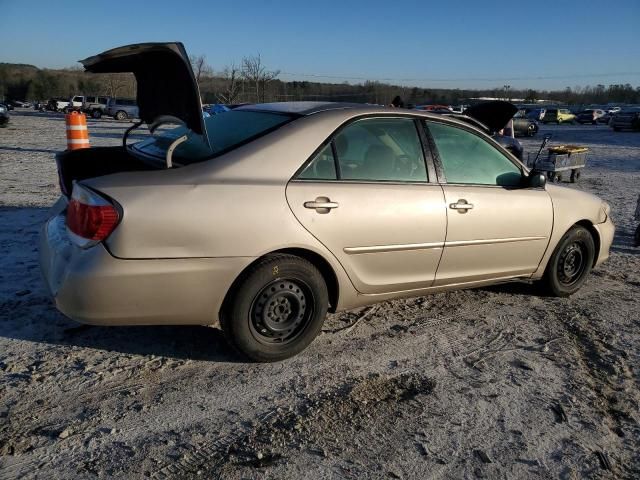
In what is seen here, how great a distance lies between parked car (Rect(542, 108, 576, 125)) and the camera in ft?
156

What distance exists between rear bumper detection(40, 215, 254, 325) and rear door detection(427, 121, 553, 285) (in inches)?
64.0

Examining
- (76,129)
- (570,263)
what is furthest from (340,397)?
(76,129)

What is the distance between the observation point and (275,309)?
3158 millimetres

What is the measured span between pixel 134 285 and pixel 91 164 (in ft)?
4.14

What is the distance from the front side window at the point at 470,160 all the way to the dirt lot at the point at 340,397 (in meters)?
1.09

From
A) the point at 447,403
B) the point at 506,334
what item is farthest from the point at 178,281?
the point at 506,334

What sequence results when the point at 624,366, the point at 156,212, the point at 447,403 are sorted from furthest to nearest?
the point at 624,366
the point at 447,403
the point at 156,212

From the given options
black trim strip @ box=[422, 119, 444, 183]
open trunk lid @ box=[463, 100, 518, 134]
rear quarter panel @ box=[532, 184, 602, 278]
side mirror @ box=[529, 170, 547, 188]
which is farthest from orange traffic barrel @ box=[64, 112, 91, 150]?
rear quarter panel @ box=[532, 184, 602, 278]

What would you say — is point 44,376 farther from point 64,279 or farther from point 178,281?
point 178,281

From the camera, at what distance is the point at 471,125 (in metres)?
4.10

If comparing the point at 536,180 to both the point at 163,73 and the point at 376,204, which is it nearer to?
the point at 376,204

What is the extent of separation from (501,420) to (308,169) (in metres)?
1.78

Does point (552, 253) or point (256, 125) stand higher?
point (256, 125)

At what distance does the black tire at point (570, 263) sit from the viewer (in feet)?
14.8
